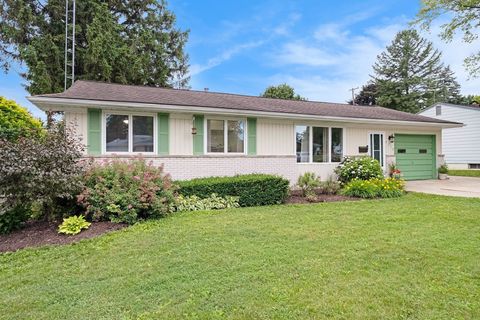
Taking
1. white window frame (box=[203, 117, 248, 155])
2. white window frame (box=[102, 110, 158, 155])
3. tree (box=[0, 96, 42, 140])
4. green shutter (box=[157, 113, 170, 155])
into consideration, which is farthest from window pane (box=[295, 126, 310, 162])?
tree (box=[0, 96, 42, 140])

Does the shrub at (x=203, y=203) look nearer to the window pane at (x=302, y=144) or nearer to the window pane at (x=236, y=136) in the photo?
the window pane at (x=236, y=136)

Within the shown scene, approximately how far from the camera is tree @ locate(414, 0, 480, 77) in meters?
15.1

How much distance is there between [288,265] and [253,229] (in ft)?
5.88

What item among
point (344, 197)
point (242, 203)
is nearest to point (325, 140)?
point (344, 197)

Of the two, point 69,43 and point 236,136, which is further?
point 69,43

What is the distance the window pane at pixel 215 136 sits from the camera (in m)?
9.77

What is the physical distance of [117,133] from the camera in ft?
28.7

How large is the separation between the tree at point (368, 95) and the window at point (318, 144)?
2962cm

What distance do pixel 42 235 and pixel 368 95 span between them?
3958 centimetres

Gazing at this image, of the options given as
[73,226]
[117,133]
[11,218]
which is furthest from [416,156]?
[11,218]

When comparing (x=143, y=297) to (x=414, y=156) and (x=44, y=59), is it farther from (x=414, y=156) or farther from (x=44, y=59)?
(x=44, y=59)

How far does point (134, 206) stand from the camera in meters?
6.26

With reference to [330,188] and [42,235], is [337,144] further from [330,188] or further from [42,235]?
[42,235]

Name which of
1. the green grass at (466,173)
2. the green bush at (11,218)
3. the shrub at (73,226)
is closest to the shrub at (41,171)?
the green bush at (11,218)
